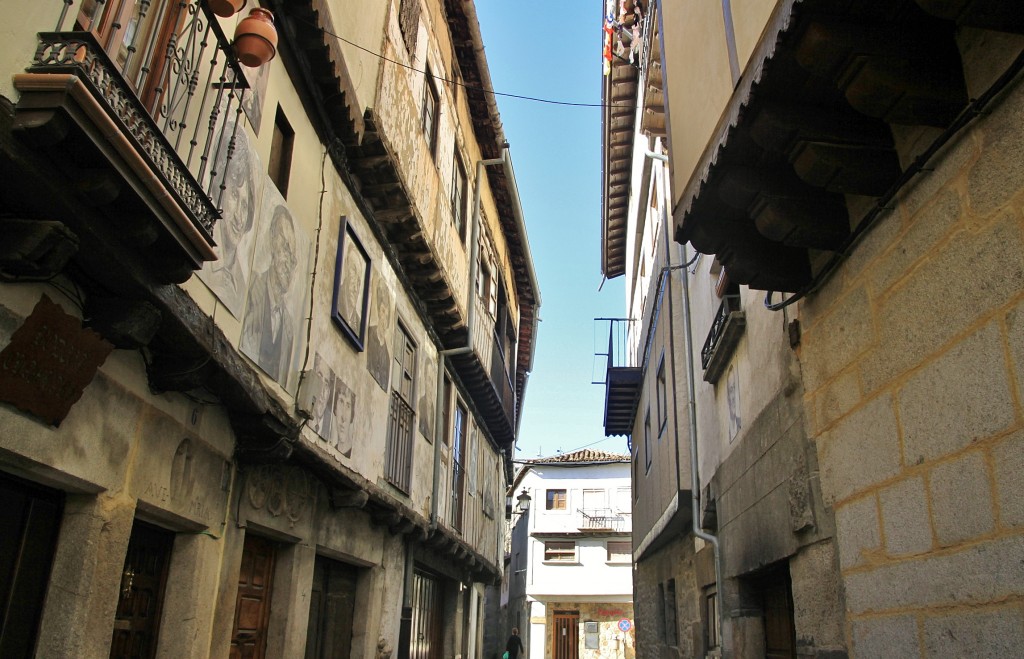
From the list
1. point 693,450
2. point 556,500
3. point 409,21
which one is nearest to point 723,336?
point 693,450

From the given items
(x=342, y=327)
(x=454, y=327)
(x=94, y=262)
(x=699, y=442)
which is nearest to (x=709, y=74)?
(x=94, y=262)

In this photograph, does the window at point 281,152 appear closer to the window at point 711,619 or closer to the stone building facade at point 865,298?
the stone building facade at point 865,298

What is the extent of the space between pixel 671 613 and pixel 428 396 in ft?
15.9

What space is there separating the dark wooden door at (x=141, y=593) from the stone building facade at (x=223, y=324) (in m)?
0.02

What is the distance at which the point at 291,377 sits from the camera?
19.0ft

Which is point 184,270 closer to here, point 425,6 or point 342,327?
A: point 342,327

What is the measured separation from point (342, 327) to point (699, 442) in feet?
13.7

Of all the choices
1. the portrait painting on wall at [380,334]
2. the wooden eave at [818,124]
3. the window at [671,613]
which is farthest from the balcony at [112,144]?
the window at [671,613]

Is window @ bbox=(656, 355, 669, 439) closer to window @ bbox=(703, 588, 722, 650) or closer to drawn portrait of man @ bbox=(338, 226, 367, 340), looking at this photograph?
window @ bbox=(703, 588, 722, 650)

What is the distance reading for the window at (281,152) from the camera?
580cm

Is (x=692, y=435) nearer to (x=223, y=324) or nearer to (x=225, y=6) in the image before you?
(x=223, y=324)

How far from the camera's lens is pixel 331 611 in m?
7.52

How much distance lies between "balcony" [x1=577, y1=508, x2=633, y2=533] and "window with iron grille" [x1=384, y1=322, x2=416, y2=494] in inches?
1026

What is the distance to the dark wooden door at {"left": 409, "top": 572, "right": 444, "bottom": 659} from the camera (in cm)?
1092
